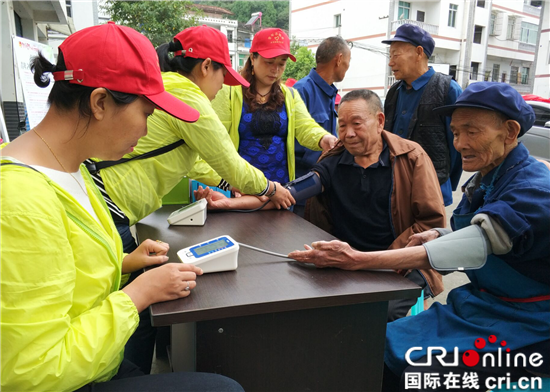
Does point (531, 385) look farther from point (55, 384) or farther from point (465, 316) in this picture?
point (55, 384)

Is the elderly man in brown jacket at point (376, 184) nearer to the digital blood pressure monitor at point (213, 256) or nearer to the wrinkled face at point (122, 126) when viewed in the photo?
the digital blood pressure monitor at point (213, 256)

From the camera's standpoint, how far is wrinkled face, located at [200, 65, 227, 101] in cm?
191

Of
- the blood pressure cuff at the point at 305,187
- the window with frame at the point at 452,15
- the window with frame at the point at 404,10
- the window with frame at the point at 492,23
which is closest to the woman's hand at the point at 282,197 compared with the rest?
the blood pressure cuff at the point at 305,187

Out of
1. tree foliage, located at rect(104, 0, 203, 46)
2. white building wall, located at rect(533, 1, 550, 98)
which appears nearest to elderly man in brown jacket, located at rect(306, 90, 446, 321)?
tree foliage, located at rect(104, 0, 203, 46)

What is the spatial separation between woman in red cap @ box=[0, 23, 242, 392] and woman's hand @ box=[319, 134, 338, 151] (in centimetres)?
146

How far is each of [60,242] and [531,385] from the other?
1.45 meters

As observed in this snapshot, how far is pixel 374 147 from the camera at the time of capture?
6.95 ft

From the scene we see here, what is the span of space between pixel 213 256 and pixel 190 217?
63 centimetres

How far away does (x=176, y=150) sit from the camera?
177cm

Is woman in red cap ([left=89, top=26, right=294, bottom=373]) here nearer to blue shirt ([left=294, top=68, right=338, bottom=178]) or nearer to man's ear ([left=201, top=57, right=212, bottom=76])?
man's ear ([left=201, top=57, right=212, bottom=76])

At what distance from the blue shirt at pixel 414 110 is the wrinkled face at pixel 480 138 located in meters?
1.43

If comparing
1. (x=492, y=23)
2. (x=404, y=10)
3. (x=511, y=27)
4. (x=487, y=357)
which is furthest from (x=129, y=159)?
(x=511, y=27)

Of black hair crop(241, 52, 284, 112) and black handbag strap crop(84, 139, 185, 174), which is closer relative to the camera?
black handbag strap crop(84, 139, 185, 174)

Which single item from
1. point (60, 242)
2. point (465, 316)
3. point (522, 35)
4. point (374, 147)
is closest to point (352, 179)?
point (374, 147)
